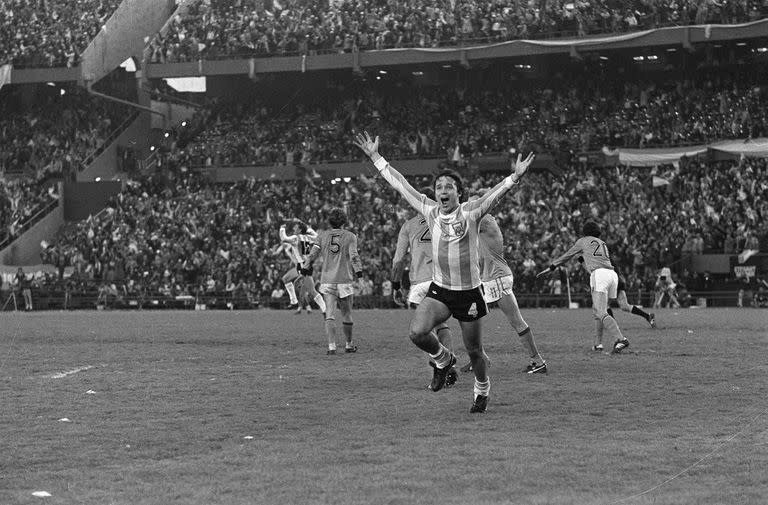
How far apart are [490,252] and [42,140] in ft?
150

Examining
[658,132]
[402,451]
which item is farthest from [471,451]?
[658,132]

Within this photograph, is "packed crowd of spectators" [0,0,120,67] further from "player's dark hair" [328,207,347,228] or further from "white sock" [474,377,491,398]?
"white sock" [474,377,491,398]

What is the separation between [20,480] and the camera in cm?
772

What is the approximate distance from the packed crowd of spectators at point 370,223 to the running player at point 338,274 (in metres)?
21.9

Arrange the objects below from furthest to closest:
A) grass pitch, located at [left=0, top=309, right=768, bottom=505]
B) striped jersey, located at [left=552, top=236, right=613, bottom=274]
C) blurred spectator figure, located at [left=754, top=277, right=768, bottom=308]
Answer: blurred spectator figure, located at [left=754, top=277, right=768, bottom=308] < striped jersey, located at [left=552, top=236, right=613, bottom=274] < grass pitch, located at [left=0, top=309, right=768, bottom=505]

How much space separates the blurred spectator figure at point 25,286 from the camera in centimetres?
4525

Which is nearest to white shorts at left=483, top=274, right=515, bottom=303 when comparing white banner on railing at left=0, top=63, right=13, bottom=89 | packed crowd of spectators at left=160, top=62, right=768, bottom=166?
packed crowd of spectators at left=160, top=62, right=768, bottom=166

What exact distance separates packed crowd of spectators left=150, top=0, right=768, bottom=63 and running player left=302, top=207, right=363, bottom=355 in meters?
31.2

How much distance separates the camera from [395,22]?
5162cm

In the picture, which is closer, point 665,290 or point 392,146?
point 665,290

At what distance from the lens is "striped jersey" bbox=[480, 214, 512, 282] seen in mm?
14758

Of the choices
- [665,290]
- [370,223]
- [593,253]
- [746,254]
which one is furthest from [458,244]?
[370,223]

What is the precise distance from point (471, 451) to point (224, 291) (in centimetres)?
3593

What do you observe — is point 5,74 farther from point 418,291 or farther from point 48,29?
point 418,291
